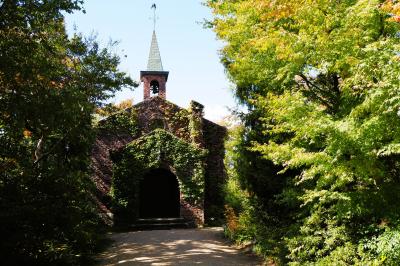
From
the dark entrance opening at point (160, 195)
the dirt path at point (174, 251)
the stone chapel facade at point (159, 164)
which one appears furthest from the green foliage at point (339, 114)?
the dark entrance opening at point (160, 195)

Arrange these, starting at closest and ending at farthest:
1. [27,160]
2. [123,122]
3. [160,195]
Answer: [27,160] < [160,195] < [123,122]

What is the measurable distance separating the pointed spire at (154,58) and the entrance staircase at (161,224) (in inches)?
548

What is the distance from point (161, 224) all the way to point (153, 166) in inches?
115

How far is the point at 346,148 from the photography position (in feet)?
20.7

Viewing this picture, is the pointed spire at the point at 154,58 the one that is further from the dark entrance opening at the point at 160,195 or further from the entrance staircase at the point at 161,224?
the entrance staircase at the point at 161,224

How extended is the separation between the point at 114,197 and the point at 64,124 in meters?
8.51

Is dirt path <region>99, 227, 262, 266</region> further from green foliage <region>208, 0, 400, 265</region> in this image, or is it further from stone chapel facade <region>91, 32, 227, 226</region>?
stone chapel facade <region>91, 32, 227, 226</region>

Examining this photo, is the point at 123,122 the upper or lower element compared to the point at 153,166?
upper

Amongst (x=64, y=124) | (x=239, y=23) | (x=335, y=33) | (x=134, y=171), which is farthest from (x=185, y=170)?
(x=335, y=33)

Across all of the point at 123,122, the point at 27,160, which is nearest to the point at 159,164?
the point at 123,122

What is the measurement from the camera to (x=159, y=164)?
18359 mm

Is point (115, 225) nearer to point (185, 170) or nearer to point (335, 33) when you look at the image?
point (185, 170)

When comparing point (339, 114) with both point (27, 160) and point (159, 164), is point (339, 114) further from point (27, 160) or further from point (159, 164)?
point (159, 164)

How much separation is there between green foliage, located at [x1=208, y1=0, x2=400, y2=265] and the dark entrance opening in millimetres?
11632
